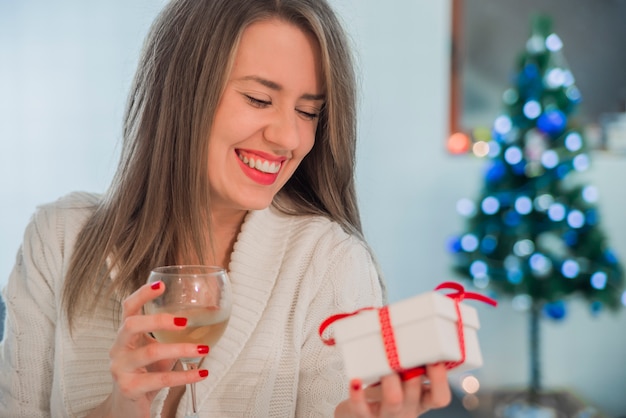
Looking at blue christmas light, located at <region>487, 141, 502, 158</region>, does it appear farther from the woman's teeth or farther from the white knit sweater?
the woman's teeth

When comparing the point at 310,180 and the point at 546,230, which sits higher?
the point at 310,180

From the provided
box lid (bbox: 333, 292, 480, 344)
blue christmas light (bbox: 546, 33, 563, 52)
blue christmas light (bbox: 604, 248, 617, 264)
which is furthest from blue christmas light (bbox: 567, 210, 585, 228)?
box lid (bbox: 333, 292, 480, 344)

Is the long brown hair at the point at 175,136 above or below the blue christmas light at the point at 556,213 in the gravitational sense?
above

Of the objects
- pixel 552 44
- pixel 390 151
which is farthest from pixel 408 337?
pixel 390 151

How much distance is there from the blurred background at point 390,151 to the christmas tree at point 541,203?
66 centimetres

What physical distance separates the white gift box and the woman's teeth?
2.07 feet

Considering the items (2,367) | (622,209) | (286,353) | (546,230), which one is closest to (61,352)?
(2,367)

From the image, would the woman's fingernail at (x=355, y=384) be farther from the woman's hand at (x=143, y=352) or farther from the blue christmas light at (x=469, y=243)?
the blue christmas light at (x=469, y=243)

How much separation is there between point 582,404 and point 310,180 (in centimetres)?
367

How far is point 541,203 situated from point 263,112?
3.18 m

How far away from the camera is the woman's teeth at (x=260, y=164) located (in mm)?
1726

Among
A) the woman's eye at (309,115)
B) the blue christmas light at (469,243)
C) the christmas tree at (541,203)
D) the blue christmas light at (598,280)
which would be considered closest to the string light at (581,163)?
the christmas tree at (541,203)

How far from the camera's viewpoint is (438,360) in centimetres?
109

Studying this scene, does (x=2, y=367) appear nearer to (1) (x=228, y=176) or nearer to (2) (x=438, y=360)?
(1) (x=228, y=176)
